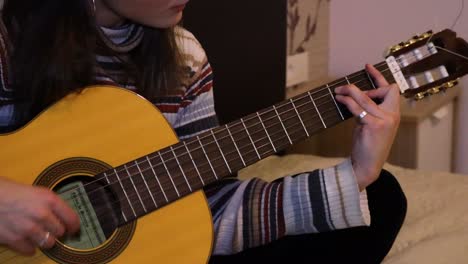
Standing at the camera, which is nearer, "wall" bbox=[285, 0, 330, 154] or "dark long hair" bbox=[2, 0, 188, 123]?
"dark long hair" bbox=[2, 0, 188, 123]

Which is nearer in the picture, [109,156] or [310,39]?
[109,156]

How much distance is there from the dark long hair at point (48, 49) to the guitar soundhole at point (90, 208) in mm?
123

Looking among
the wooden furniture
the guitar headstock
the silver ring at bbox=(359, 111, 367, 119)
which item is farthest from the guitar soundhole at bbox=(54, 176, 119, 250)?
the wooden furniture

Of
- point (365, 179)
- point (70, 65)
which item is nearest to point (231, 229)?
point (365, 179)

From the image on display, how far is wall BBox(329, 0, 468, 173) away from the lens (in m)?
2.27

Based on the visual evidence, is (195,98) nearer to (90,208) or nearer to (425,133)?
(90,208)

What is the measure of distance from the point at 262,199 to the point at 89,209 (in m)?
0.28

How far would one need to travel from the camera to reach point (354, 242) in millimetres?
965

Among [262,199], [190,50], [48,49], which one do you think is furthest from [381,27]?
[48,49]

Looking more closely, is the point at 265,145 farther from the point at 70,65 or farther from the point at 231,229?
the point at 70,65

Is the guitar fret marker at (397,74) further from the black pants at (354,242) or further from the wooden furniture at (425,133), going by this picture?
the wooden furniture at (425,133)

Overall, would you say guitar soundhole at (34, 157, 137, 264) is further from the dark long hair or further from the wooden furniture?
the wooden furniture

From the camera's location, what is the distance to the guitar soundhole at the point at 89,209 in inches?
33.3

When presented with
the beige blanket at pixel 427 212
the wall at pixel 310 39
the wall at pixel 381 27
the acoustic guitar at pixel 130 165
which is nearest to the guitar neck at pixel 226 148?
the acoustic guitar at pixel 130 165
